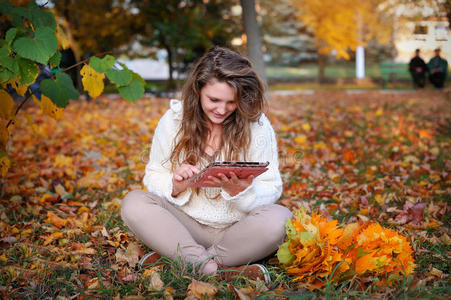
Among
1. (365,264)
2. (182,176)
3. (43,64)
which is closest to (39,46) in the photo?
(43,64)

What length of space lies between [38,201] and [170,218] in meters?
1.57

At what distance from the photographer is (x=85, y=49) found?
1333 cm

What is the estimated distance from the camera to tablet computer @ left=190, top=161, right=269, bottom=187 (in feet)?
6.41

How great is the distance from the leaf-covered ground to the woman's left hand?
1.48ft

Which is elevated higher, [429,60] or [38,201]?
[429,60]

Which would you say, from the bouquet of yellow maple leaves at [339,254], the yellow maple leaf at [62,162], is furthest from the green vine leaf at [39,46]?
the yellow maple leaf at [62,162]

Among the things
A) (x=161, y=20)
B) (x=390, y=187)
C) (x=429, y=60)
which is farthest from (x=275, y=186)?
(x=161, y=20)

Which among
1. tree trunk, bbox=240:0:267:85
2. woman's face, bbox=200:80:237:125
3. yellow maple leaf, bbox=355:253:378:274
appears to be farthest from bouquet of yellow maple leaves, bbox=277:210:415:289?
tree trunk, bbox=240:0:267:85

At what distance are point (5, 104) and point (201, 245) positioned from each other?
1.44 meters

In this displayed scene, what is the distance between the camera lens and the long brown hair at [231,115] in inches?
93.3

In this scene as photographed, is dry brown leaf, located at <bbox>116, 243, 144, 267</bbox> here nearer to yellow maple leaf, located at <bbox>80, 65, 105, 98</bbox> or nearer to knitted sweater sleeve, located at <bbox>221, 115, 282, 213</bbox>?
knitted sweater sleeve, located at <bbox>221, 115, 282, 213</bbox>

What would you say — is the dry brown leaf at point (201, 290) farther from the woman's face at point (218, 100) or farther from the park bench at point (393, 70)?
the park bench at point (393, 70)

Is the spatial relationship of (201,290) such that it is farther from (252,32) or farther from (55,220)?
(252,32)

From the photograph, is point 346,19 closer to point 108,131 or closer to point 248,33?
point 248,33
